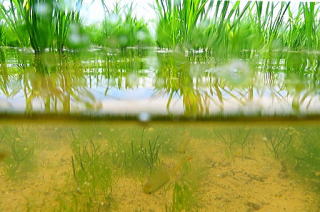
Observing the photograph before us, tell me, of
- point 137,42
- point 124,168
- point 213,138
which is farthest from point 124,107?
point 137,42

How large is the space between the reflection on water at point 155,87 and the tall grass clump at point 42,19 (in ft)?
0.70

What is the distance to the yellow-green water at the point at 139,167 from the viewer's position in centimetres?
165

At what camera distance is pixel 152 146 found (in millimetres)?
1682

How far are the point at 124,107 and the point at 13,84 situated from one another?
756 millimetres

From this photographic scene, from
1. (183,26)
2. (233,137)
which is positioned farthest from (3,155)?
(183,26)

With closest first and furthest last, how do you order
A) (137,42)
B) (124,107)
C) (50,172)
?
(124,107), (50,172), (137,42)

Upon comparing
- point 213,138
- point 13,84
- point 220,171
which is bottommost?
point 220,171

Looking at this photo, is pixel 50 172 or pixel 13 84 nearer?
pixel 50 172

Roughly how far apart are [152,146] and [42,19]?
1.62m

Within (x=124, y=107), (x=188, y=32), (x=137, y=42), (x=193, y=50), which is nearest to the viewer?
(x=124, y=107)

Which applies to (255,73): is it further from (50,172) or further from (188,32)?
(50,172)

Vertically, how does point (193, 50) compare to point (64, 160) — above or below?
above

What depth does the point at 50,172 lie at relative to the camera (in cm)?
167

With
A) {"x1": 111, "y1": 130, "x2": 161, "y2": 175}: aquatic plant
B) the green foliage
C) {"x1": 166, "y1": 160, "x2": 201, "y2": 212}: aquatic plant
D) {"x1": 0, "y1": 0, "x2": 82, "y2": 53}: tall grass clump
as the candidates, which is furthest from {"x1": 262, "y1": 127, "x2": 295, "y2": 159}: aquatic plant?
{"x1": 0, "y1": 0, "x2": 82, "y2": 53}: tall grass clump
